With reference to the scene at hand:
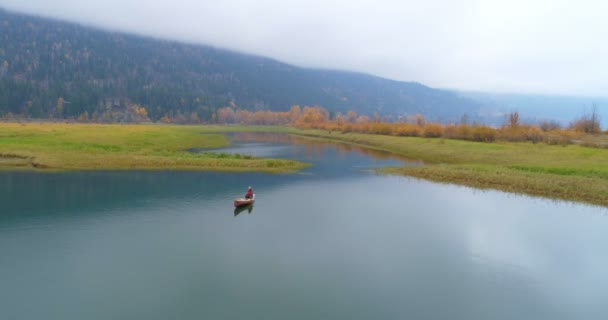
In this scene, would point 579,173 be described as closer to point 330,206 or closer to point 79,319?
point 330,206

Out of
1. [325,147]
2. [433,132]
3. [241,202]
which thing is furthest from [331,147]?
[241,202]

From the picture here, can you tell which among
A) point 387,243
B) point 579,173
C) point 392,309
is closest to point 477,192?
point 579,173

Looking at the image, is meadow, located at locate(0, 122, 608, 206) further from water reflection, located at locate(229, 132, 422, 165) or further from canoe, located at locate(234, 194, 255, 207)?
canoe, located at locate(234, 194, 255, 207)

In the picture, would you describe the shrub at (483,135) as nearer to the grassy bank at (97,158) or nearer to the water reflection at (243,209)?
the grassy bank at (97,158)

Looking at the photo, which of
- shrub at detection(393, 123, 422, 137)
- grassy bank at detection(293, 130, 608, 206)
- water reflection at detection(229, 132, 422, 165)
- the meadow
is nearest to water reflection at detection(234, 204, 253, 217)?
the meadow

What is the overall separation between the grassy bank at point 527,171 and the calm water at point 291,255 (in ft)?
18.4

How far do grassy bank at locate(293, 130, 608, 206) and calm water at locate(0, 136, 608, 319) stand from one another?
5.60 m

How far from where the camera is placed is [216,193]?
1636 inches

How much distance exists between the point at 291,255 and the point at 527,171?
Answer: 149ft

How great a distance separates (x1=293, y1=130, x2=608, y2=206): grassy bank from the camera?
46375 mm

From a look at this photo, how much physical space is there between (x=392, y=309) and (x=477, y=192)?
33646mm

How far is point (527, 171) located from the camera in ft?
185

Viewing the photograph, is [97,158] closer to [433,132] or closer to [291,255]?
[291,255]

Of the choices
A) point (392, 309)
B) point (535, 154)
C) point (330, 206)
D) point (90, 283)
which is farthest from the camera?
point (535, 154)
